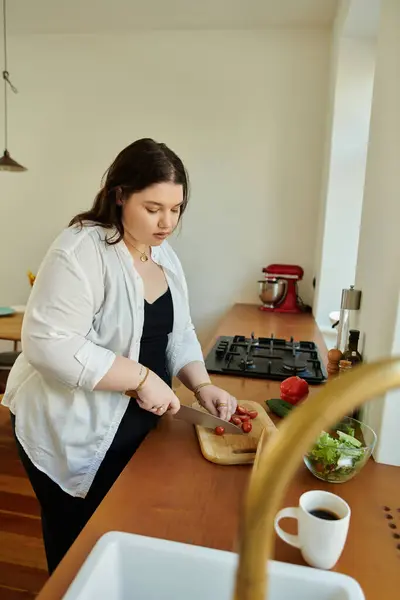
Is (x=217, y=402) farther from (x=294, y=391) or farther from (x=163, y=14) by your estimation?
(x=163, y=14)

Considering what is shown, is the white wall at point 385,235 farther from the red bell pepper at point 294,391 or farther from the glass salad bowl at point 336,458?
the red bell pepper at point 294,391

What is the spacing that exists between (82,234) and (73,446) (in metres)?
0.46

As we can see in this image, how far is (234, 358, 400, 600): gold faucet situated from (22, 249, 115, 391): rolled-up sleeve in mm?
699

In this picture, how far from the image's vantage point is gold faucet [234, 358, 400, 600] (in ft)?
0.90

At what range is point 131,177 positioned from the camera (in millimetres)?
1043

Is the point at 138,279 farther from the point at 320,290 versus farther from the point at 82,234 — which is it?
the point at 320,290

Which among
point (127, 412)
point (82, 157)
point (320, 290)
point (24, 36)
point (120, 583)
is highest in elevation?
point (24, 36)

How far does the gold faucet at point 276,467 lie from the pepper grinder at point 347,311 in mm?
1077

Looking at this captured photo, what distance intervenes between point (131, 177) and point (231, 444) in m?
0.63

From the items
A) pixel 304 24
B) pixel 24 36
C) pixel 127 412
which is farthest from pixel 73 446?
pixel 24 36

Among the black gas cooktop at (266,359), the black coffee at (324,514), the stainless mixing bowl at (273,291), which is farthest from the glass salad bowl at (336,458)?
the stainless mixing bowl at (273,291)

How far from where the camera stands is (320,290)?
2.39 m

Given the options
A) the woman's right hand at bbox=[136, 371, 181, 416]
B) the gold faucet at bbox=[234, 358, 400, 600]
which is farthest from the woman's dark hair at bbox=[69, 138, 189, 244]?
the gold faucet at bbox=[234, 358, 400, 600]

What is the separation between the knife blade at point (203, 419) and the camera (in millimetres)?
1048
